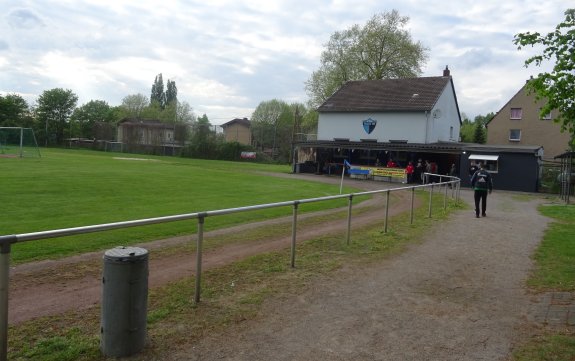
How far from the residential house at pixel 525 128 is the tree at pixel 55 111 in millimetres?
64706

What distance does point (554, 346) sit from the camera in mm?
4848

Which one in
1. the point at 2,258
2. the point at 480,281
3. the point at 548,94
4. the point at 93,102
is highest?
the point at 93,102

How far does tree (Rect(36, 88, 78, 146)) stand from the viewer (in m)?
78.8

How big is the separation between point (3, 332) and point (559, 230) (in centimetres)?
1419

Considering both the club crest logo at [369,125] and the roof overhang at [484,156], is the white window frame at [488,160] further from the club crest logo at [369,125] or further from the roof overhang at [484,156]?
the club crest logo at [369,125]

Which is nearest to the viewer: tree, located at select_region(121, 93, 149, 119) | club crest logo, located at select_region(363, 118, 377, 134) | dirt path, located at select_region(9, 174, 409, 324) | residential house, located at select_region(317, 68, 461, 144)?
dirt path, located at select_region(9, 174, 409, 324)

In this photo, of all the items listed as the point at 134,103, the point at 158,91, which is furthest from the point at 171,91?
the point at 134,103

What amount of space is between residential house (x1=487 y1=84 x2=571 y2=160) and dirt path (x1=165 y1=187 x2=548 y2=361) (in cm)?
4646

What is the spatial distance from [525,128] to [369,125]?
19.3 meters

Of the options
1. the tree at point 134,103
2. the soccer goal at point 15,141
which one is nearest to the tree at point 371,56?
the soccer goal at point 15,141

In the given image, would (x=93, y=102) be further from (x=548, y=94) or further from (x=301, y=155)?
(x=548, y=94)

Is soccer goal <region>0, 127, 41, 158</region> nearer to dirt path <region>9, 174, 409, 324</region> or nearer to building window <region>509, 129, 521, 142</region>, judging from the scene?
dirt path <region>9, 174, 409, 324</region>

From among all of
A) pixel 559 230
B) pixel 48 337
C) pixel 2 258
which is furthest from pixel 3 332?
pixel 559 230

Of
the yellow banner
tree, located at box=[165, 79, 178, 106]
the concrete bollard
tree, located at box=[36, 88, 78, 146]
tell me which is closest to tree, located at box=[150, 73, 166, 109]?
tree, located at box=[165, 79, 178, 106]
